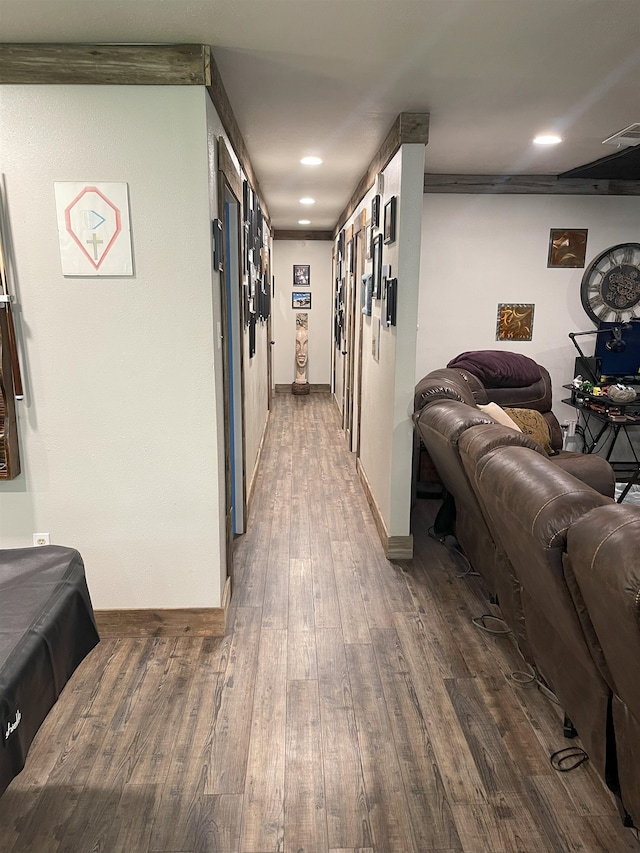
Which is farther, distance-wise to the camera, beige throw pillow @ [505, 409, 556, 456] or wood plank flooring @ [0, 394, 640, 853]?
beige throw pillow @ [505, 409, 556, 456]

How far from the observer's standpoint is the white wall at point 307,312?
9547mm

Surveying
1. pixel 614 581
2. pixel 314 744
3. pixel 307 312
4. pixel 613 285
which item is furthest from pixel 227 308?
pixel 307 312

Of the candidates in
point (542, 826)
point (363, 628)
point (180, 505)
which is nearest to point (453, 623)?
point (363, 628)

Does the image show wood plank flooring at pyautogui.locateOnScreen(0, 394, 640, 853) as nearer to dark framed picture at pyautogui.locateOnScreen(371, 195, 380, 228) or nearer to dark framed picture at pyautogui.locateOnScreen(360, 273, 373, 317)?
dark framed picture at pyautogui.locateOnScreen(360, 273, 373, 317)

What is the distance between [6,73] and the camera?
2307 mm

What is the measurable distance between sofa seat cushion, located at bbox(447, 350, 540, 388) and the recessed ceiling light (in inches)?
63.3

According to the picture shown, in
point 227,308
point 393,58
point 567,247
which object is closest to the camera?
point 393,58

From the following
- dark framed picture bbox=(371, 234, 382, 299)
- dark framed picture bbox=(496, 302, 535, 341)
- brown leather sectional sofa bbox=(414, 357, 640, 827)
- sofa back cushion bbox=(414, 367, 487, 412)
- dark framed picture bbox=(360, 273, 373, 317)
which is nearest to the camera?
brown leather sectional sofa bbox=(414, 357, 640, 827)

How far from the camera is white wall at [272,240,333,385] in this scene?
9547 millimetres

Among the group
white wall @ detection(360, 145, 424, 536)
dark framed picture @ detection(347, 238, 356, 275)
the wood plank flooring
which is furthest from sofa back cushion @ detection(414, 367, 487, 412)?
dark framed picture @ detection(347, 238, 356, 275)

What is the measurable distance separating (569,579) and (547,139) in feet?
10.4

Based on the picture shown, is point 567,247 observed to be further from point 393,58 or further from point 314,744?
point 314,744

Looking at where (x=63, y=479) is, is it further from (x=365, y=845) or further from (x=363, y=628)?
(x=365, y=845)

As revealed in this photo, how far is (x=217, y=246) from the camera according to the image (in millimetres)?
2643
